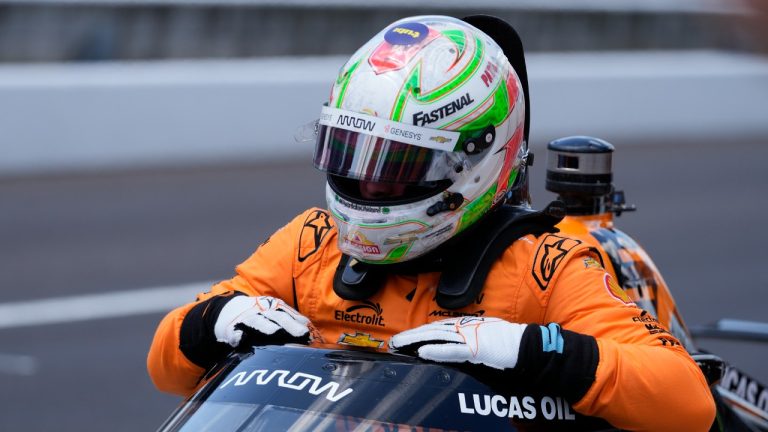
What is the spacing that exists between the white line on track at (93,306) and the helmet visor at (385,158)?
5082 mm

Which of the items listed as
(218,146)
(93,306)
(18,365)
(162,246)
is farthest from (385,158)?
(218,146)

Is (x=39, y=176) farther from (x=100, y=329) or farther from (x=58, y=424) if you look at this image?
(x=58, y=424)

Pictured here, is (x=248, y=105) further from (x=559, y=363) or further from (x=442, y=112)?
(x=559, y=363)

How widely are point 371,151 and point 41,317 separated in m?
5.34

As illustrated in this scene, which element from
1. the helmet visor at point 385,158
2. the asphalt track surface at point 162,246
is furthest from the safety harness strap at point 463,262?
the asphalt track surface at point 162,246

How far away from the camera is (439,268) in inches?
135

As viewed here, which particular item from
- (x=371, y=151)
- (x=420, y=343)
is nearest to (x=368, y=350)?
(x=420, y=343)

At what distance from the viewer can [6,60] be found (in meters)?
12.0

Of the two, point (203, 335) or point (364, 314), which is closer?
point (203, 335)

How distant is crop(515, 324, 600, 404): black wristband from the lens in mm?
2928

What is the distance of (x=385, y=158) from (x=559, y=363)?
2.24ft

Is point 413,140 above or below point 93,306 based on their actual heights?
above

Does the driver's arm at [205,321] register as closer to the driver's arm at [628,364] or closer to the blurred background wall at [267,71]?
the driver's arm at [628,364]

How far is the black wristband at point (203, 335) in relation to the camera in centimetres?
326
